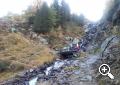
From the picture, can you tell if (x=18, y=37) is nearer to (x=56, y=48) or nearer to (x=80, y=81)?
(x=56, y=48)

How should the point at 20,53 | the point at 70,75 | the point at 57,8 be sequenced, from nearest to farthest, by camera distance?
the point at 70,75
the point at 20,53
the point at 57,8

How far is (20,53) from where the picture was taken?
155ft

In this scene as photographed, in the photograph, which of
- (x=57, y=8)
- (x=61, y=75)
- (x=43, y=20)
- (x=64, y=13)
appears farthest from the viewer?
(x=64, y=13)

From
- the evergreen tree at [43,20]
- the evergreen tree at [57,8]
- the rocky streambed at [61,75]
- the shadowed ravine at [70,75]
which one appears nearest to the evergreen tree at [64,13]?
the evergreen tree at [57,8]

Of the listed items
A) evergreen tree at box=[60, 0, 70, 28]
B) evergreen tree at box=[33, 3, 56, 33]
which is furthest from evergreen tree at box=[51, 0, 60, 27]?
evergreen tree at box=[33, 3, 56, 33]

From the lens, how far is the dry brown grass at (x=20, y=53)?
40.9m

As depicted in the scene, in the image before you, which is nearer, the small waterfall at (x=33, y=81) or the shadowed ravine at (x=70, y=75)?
the shadowed ravine at (x=70, y=75)

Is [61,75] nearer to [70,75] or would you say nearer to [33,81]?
[70,75]

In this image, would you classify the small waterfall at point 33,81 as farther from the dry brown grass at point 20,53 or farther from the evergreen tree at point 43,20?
the evergreen tree at point 43,20

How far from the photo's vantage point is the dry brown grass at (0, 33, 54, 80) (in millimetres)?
40862

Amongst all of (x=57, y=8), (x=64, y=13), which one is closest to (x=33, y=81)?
(x=57, y=8)

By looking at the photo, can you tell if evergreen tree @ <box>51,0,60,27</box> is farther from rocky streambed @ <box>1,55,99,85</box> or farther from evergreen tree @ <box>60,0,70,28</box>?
rocky streambed @ <box>1,55,99,85</box>

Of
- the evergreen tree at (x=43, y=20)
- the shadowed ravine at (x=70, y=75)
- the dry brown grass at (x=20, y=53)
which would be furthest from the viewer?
the evergreen tree at (x=43, y=20)

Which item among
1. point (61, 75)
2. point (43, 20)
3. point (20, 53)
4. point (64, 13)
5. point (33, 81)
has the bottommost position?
point (33, 81)
